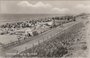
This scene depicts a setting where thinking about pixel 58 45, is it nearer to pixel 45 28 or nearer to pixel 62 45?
pixel 62 45

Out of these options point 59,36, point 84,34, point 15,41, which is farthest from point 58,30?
point 15,41

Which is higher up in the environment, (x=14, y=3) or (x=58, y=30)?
(x=14, y=3)

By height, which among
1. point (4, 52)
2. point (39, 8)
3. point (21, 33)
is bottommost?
point (4, 52)

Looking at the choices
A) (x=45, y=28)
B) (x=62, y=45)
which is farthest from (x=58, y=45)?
(x=45, y=28)

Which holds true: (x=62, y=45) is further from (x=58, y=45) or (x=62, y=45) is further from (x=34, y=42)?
(x=34, y=42)

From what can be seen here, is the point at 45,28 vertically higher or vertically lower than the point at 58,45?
higher

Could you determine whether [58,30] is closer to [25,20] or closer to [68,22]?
[68,22]

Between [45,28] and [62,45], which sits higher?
[45,28]
